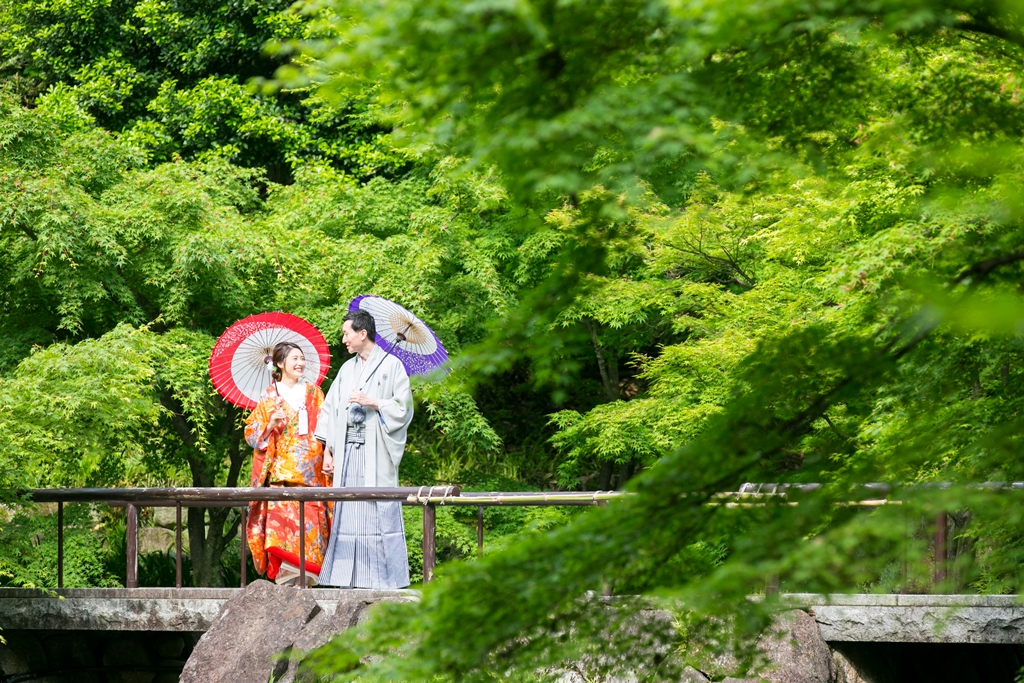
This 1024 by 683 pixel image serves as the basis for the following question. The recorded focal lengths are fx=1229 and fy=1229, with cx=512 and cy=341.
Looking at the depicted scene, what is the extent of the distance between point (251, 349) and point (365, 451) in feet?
3.34

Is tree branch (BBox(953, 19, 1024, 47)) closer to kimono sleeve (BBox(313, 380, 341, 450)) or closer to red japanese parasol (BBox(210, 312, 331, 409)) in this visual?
kimono sleeve (BBox(313, 380, 341, 450))

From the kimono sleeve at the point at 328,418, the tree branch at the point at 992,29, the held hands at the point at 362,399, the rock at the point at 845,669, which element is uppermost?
the tree branch at the point at 992,29

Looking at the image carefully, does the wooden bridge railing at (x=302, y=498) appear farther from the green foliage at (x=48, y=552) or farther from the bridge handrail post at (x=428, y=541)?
the green foliage at (x=48, y=552)

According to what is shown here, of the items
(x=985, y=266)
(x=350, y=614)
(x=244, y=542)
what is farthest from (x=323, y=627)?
(x=985, y=266)

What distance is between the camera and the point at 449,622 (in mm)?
2883

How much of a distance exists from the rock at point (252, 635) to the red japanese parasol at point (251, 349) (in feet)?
5.11

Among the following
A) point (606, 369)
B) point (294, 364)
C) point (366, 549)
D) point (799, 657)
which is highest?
point (294, 364)

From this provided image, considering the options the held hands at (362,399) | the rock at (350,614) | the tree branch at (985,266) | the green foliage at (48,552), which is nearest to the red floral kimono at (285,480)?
the held hands at (362,399)

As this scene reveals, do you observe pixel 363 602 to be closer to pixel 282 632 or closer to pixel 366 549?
pixel 282 632

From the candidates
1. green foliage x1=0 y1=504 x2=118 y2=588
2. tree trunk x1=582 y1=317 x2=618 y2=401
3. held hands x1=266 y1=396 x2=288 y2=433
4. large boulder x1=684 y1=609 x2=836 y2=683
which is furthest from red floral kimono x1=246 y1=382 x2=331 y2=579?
tree trunk x1=582 y1=317 x2=618 y2=401

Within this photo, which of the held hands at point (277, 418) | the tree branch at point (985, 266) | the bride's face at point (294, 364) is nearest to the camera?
the tree branch at point (985, 266)

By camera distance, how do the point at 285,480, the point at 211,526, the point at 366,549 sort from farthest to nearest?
the point at 211,526
the point at 285,480
the point at 366,549

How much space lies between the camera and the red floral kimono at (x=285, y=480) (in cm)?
771

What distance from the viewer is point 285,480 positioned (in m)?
7.87
